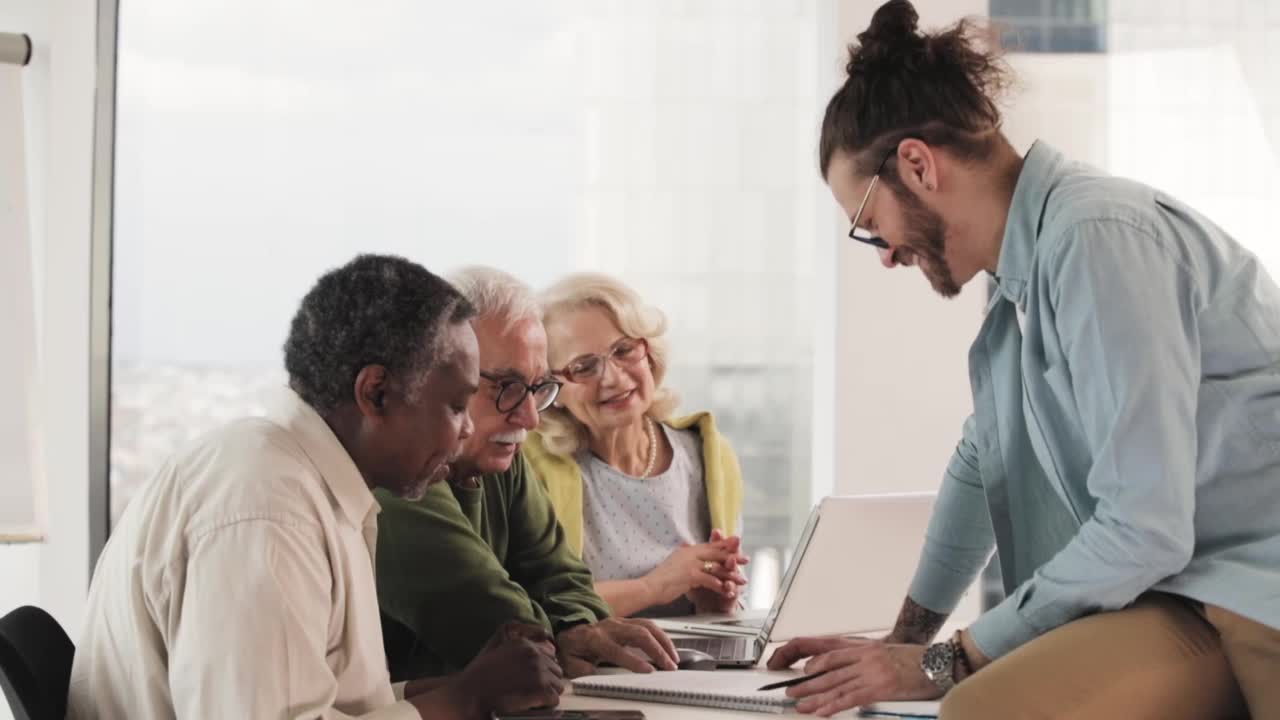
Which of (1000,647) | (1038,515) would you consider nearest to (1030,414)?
(1038,515)

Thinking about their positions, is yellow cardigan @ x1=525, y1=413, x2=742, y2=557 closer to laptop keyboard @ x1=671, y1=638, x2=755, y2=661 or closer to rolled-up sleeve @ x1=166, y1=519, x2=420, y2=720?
laptop keyboard @ x1=671, y1=638, x2=755, y2=661

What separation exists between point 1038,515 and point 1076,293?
0.39m

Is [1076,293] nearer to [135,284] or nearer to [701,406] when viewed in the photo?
[701,406]

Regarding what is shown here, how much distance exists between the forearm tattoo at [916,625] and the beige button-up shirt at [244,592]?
80cm

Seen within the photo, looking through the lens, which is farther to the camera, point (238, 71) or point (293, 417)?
point (238, 71)

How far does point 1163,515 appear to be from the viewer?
56.1 inches

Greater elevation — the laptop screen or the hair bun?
the hair bun

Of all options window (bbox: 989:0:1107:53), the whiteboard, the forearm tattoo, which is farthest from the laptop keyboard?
window (bbox: 989:0:1107:53)

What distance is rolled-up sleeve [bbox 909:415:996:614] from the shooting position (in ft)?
6.51

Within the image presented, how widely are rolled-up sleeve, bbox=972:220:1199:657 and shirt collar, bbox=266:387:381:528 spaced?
0.80 metres

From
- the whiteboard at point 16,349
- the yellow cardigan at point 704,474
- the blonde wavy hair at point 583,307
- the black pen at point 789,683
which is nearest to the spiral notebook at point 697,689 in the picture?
the black pen at point 789,683

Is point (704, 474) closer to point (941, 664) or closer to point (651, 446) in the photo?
point (651, 446)

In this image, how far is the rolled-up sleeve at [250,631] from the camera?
1.33 m

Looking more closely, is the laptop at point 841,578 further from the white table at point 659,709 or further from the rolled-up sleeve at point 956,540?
the white table at point 659,709
